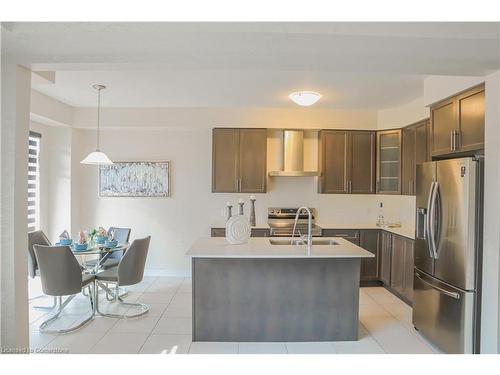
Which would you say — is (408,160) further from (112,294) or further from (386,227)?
(112,294)

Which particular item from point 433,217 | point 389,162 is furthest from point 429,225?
point 389,162

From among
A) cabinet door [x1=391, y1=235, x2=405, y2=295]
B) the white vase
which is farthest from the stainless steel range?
the white vase

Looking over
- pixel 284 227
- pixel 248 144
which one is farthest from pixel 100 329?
pixel 248 144

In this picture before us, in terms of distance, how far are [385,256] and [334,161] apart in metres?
1.61

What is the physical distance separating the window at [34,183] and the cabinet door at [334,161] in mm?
4414

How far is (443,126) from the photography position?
10.6 ft

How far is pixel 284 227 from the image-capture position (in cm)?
521

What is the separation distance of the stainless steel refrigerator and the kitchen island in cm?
67

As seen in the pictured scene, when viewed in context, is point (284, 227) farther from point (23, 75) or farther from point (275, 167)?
point (23, 75)

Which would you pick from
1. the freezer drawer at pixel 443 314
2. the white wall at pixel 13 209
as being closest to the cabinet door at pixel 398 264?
the freezer drawer at pixel 443 314

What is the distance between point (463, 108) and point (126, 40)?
2794 millimetres

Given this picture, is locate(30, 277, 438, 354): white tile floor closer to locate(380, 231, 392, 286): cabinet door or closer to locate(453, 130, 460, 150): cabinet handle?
locate(380, 231, 392, 286): cabinet door

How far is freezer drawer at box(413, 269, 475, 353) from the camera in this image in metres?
2.66

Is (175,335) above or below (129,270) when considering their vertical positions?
below
